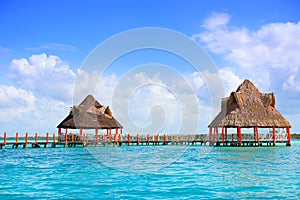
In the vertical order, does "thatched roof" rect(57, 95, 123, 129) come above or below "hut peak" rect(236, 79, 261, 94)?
below

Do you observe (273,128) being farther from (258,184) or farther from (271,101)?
(258,184)

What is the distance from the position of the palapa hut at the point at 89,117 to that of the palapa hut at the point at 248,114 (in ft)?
37.9

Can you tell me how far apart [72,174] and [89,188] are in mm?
3852

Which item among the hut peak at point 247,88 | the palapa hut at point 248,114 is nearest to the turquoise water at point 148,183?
the palapa hut at point 248,114

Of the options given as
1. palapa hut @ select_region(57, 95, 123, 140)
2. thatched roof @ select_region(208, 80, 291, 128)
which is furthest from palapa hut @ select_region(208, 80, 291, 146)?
palapa hut @ select_region(57, 95, 123, 140)

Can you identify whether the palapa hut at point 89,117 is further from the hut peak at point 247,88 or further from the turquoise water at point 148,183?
the turquoise water at point 148,183

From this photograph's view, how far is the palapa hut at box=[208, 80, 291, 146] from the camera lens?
38.6m

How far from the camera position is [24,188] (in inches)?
518

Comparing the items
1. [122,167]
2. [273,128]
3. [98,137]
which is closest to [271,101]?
[273,128]

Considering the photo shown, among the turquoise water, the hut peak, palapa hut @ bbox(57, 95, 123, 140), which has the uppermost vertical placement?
the hut peak

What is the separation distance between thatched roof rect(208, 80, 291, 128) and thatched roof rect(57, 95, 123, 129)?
11594 mm

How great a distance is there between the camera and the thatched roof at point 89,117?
132ft

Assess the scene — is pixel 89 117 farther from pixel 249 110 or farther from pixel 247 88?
pixel 247 88

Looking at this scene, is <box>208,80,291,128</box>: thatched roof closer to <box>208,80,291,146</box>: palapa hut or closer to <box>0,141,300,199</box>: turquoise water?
<box>208,80,291,146</box>: palapa hut
